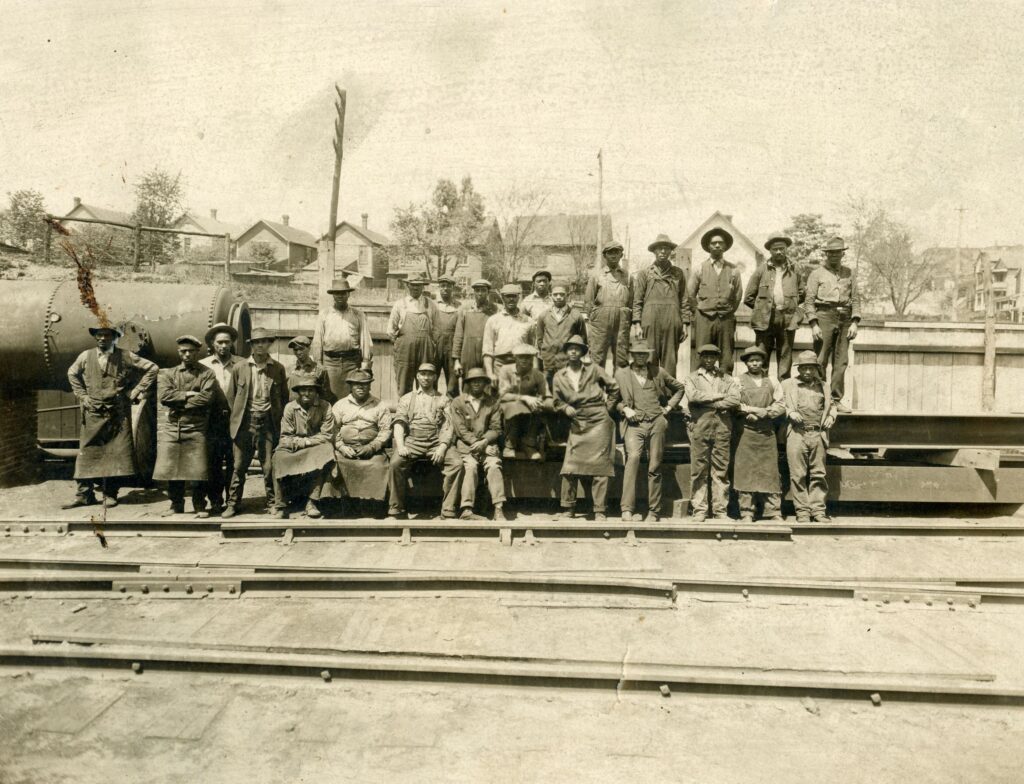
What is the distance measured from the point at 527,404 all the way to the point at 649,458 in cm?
147

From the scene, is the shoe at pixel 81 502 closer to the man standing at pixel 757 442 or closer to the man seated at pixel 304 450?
the man seated at pixel 304 450

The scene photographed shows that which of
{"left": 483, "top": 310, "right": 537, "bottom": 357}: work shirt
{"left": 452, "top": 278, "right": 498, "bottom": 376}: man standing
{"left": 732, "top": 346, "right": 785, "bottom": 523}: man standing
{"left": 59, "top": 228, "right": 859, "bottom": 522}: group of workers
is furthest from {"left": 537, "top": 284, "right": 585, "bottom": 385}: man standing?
Result: {"left": 732, "top": 346, "right": 785, "bottom": 523}: man standing

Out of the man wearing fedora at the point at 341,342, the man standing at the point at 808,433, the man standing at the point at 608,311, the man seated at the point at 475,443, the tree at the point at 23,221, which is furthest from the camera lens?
the tree at the point at 23,221

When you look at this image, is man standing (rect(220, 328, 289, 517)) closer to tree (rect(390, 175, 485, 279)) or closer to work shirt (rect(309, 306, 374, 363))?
work shirt (rect(309, 306, 374, 363))

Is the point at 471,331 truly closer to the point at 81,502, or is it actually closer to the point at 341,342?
the point at 341,342

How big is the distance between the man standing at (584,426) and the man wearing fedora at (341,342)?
2.52m

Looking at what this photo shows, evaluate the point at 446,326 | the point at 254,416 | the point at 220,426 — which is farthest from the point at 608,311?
the point at 220,426

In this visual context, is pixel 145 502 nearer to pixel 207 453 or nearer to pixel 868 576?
pixel 207 453

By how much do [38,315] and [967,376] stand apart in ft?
47.9

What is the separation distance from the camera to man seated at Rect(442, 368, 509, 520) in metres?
7.85

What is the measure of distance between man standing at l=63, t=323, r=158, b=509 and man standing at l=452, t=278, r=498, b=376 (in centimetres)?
359

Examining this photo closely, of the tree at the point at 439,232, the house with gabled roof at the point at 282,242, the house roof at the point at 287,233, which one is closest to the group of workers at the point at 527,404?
the tree at the point at 439,232

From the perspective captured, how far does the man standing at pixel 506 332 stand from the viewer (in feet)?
28.5

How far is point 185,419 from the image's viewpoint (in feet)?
27.0
